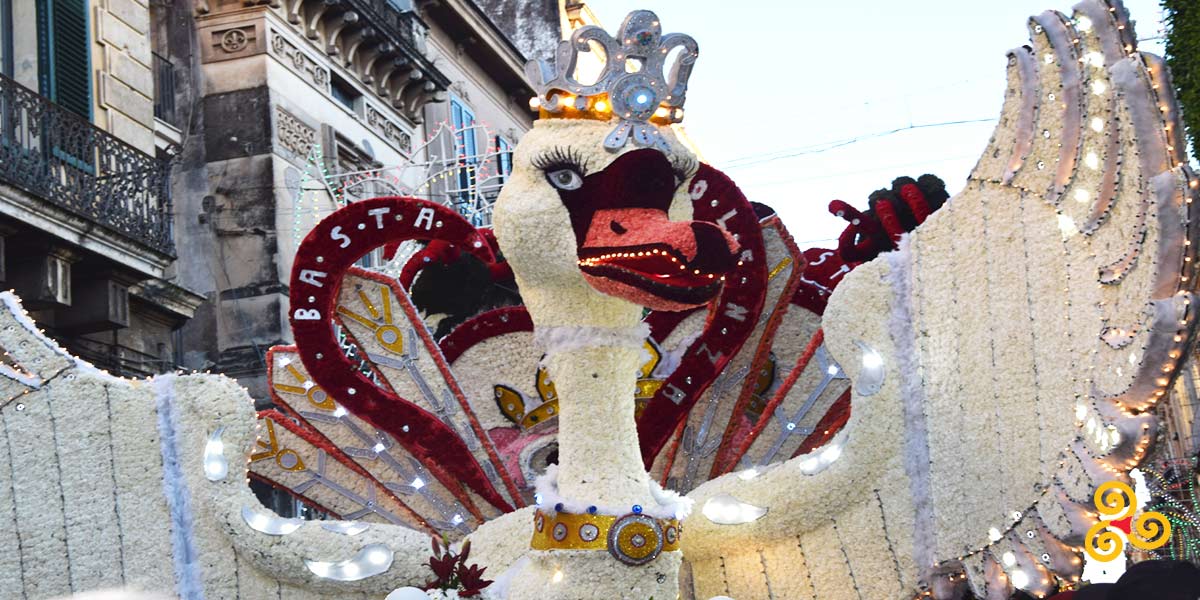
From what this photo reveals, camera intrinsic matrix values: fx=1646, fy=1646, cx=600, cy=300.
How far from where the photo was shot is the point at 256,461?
6.61 meters

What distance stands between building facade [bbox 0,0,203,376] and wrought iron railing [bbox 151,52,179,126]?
1.20 m

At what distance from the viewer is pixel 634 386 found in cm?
578

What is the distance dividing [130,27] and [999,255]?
27.6 feet

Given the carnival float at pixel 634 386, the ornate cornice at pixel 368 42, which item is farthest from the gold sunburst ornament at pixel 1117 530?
the ornate cornice at pixel 368 42

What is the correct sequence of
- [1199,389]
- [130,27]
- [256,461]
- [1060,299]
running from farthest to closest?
1. [130,27]
2. [1199,389]
3. [256,461]
4. [1060,299]

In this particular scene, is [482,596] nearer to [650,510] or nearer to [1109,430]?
[650,510]

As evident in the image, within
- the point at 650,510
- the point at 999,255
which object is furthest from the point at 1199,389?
the point at 650,510

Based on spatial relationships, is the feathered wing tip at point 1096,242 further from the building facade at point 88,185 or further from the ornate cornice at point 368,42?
the ornate cornice at point 368,42

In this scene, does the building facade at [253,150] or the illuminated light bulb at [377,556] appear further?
the building facade at [253,150]

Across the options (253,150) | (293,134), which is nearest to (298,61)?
(293,134)

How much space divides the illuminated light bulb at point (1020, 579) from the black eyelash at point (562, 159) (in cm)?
194

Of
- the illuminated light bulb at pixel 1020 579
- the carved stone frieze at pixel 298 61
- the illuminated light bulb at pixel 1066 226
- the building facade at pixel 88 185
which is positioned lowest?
the illuminated light bulb at pixel 1020 579

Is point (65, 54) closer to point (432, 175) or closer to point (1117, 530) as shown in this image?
point (432, 175)

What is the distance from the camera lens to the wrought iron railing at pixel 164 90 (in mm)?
13773
